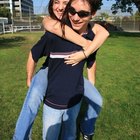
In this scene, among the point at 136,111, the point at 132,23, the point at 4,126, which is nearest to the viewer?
the point at 4,126

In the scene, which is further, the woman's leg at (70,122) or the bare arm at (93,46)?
the woman's leg at (70,122)

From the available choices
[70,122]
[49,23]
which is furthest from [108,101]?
[49,23]

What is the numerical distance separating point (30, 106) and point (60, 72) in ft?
1.59

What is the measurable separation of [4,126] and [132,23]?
66736mm

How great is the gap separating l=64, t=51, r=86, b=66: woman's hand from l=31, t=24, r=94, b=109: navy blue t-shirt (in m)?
0.04

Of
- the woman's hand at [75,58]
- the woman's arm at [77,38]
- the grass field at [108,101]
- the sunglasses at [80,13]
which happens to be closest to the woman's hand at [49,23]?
the woman's arm at [77,38]

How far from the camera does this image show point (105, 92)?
8.62 m

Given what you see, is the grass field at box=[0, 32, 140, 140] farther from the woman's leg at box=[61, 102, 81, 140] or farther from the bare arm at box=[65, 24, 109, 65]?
the bare arm at box=[65, 24, 109, 65]

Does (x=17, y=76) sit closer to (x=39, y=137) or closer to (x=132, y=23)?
(x=39, y=137)

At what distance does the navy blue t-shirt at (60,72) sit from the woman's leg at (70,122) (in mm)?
126

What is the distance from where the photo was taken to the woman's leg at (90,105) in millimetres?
4258

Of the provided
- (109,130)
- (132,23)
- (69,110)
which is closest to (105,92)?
(109,130)

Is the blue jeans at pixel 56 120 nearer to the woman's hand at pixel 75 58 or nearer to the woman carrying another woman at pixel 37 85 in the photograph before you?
the woman carrying another woman at pixel 37 85

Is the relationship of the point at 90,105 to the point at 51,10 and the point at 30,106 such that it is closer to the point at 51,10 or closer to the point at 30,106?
the point at 30,106
